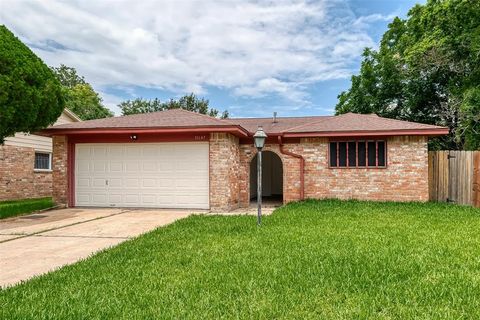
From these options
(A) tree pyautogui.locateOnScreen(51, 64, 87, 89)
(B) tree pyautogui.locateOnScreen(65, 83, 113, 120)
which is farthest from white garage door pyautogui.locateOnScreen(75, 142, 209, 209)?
(A) tree pyautogui.locateOnScreen(51, 64, 87, 89)

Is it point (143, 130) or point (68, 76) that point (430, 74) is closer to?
point (143, 130)

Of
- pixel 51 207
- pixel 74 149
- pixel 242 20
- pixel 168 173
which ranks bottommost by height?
pixel 51 207

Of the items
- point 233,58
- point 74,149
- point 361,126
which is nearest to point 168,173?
point 74,149

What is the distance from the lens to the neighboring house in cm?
1485

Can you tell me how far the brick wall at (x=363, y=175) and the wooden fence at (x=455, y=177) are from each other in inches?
28.2

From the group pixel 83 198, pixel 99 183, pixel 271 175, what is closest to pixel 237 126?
pixel 99 183

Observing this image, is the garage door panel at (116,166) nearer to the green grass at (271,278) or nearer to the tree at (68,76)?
the green grass at (271,278)

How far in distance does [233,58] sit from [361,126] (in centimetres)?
1139

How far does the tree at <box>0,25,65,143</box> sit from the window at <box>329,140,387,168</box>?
8.97m

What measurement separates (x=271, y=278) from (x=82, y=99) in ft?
115

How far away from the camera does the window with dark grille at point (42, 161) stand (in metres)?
17.0

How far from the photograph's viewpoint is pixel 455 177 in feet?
39.0

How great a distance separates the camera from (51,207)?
39.7 ft

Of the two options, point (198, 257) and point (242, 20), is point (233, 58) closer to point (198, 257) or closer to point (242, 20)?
point (242, 20)
